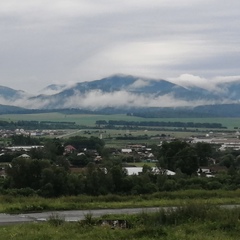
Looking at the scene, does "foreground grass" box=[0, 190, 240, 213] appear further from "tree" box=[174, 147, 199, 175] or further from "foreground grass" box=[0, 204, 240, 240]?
"tree" box=[174, 147, 199, 175]

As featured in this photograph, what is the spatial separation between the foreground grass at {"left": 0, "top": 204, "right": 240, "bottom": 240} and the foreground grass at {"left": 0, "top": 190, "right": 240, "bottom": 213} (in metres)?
1.10

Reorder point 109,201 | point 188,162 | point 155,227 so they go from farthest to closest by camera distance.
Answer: point 188,162 → point 109,201 → point 155,227

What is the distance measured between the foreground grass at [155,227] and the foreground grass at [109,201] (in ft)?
3.62

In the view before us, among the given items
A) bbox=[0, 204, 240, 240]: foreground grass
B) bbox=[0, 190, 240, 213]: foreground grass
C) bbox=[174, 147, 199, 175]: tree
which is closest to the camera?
bbox=[0, 204, 240, 240]: foreground grass

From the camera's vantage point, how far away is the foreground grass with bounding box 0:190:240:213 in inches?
584

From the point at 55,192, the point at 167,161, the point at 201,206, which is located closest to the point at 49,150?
the point at 167,161

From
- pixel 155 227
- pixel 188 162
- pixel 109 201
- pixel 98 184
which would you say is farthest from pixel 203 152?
pixel 155 227

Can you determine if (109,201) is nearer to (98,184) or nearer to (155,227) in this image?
(98,184)

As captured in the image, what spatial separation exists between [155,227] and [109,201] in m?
6.60

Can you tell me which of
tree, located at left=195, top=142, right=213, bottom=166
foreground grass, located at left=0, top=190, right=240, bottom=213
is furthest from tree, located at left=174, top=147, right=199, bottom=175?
foreground grass, located at left=0, top=190, right=240, bottom=213

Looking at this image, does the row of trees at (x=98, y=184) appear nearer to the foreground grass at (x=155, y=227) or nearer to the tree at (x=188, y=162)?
the foreground grass at (x=155, y=227)

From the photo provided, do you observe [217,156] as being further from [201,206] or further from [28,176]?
Answer: [201,206]

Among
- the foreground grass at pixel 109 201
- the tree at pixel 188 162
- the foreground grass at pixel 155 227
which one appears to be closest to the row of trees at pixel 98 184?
the foreground grass at pixel 109 201

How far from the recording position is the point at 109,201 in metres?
17.2
